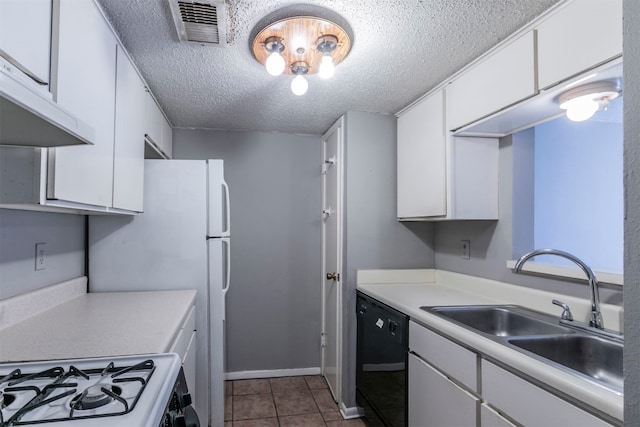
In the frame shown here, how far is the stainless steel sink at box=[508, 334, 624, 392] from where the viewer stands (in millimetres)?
1269

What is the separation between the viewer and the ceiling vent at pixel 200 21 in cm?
131

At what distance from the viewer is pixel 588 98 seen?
1.36 meters

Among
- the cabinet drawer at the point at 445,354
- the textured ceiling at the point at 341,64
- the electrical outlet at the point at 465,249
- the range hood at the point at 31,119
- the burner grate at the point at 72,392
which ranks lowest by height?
the cabinet drawer at the point at 445,354

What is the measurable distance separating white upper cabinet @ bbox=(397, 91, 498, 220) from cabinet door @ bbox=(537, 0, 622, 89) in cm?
65

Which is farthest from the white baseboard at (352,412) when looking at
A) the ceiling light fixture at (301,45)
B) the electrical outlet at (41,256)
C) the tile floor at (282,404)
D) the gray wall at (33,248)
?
the ceiling light fixture at (301,45)

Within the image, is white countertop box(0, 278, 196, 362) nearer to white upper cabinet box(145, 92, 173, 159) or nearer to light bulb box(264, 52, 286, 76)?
white upper cabinet box(145, 92, 173, 159)

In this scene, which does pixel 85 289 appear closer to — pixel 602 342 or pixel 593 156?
pixel 602 342

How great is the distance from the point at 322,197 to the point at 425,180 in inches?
45.8

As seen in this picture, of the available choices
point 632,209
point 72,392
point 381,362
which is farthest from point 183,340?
point 632,209

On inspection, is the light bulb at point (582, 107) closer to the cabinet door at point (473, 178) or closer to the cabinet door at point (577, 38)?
the cabinet door at point (577, 38)

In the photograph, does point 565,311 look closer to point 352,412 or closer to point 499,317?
point 499,317

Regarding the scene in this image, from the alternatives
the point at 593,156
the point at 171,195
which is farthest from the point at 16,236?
the point at 593,156

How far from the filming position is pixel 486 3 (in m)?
1.35

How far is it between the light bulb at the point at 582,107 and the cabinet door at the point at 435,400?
1.16 m
